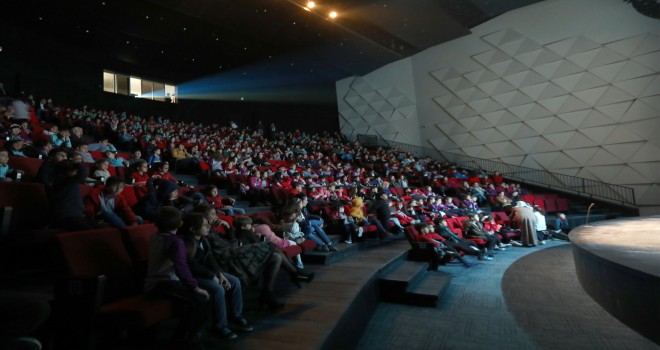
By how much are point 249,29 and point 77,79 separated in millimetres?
5723

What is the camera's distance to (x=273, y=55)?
12211mm

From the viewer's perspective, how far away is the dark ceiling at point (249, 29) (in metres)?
8.99

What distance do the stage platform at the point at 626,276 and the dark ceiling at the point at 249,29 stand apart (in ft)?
26.0

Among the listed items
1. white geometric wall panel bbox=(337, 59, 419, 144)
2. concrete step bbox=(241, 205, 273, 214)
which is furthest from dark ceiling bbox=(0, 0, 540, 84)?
concrete step bbox=(241, 205, 273, 214)

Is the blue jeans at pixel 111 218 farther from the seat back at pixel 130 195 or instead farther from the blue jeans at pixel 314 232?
the blue jeans at pixel 314 232

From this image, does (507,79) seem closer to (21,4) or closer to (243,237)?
(243,237)

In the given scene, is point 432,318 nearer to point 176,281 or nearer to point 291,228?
point 291,228

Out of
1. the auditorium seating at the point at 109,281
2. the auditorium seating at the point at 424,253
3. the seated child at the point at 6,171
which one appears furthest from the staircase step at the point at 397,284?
the seated child at the point at 6,171

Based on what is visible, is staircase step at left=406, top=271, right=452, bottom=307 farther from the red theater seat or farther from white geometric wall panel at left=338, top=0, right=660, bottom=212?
white geometric wall panel at left=338, top=0, right=660, bottom=212

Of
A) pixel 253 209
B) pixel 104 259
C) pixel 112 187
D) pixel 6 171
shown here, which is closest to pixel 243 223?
pixel 112 187

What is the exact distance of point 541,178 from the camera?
10977mm

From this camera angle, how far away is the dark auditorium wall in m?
9.24

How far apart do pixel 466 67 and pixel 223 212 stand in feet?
35.4

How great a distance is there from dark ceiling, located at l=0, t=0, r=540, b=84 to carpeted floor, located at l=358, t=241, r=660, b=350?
796cm
